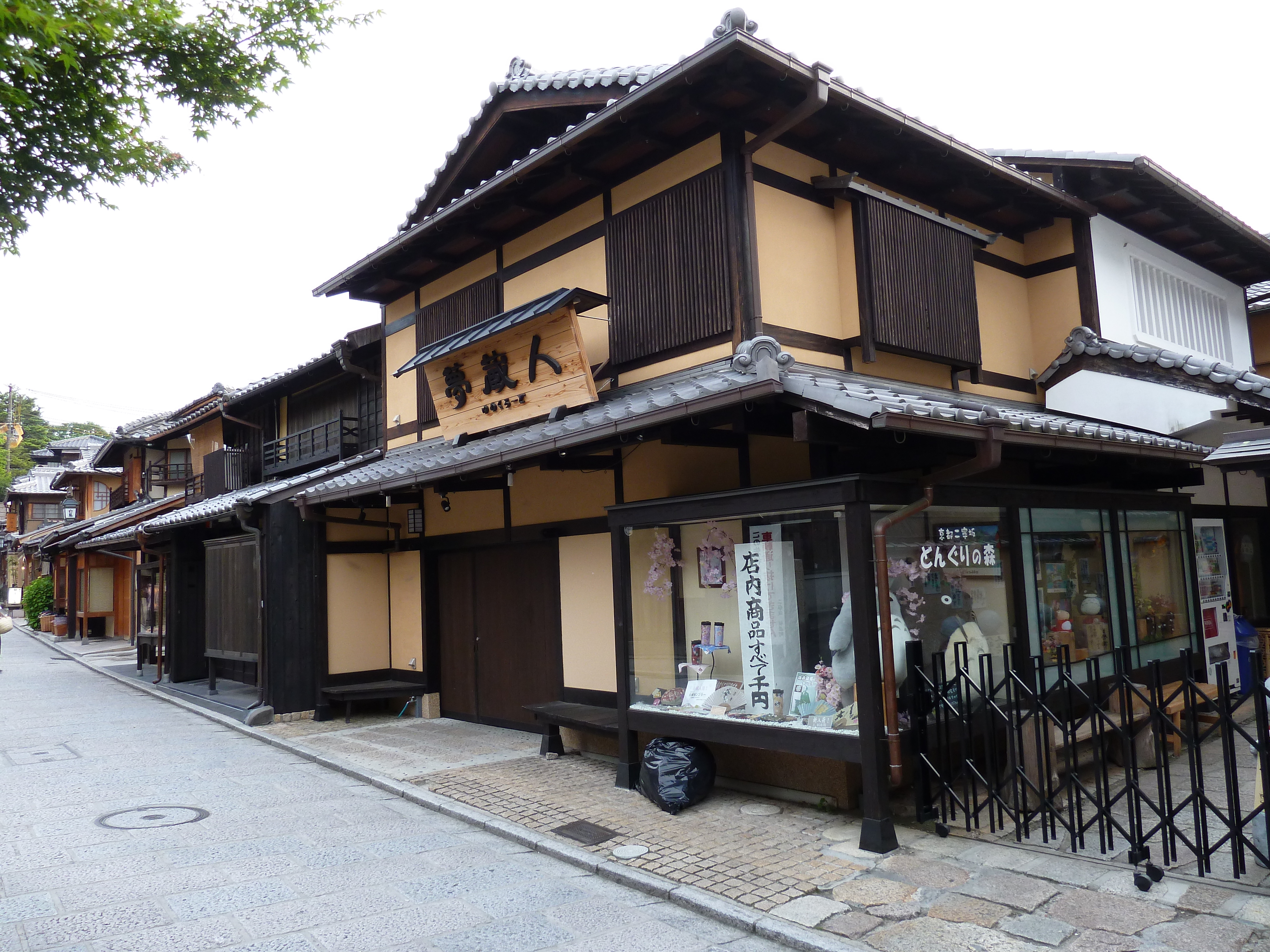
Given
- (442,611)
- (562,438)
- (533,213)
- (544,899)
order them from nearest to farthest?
(544,899)
(562,438)
(533,213)
(442,611)

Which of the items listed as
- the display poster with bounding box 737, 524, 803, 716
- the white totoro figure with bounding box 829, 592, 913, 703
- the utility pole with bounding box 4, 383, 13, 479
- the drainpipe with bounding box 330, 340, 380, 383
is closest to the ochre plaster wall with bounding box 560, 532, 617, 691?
the display poster with bounding box 737, 524, 803, 716

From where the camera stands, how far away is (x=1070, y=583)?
26.4ft

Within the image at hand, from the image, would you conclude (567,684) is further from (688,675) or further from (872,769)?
(872,769)

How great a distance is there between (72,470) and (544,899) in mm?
39791

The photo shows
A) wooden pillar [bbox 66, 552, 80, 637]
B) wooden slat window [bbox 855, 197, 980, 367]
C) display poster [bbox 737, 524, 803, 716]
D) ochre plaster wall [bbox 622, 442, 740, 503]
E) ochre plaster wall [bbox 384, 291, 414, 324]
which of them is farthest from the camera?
wooden pillar [bbox 66, 552, 80, 637]

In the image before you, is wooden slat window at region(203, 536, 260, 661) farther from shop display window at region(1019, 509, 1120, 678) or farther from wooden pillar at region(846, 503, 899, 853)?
shop display window at region(1019, 509, 1120, 678)

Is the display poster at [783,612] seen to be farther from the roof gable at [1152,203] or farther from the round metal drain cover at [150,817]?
the roof gable at [1152,203]

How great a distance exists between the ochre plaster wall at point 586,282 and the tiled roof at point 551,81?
1355 millimetres

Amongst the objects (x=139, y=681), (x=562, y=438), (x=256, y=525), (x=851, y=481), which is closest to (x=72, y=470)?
(x=139, y=681)

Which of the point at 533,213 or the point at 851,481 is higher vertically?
the point at 533,213

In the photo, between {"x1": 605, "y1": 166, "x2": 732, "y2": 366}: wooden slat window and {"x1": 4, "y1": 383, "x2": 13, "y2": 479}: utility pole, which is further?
{"x1": 4, "y1": 383, "x2": 13, "y2": 479}: utility pole

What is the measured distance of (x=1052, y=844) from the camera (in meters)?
5.97

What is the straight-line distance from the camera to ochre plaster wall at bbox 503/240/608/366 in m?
9.52

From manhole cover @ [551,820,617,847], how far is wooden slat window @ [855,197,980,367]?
505 centimetres
